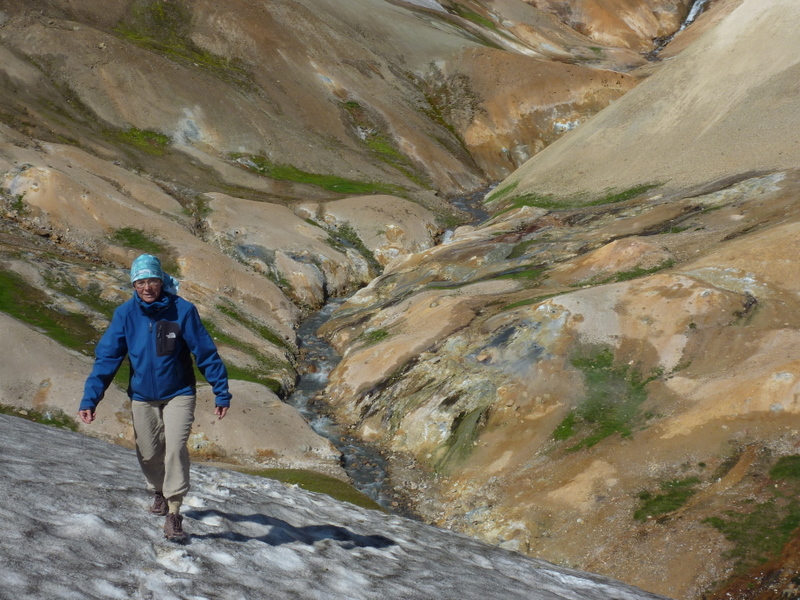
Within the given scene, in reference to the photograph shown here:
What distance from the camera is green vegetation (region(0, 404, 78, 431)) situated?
29719mm

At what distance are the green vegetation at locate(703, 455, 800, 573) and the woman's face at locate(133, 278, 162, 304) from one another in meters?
16.5

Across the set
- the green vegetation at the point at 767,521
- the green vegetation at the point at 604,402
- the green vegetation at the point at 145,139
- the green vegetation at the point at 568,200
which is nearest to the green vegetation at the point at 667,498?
the green vegetation at the point at 767,521

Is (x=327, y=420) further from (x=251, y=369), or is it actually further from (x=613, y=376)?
(x=613, y=376)

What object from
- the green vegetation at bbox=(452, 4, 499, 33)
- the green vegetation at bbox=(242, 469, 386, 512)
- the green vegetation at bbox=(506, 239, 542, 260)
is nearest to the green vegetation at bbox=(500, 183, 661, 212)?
the green vegetation at bbox=(506, 239, 542, 260)

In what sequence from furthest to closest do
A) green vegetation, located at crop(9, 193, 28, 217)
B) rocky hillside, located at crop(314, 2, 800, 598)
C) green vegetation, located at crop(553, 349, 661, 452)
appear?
green vegetation, located at crop(9, 193, 28, 217)
green vegetation, located at crop(553, 349, 661, 452)
rocky hillside, located at crop(314, 2, 800, 598)

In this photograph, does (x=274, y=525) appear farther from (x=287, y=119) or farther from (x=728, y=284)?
(x=287, y=119)

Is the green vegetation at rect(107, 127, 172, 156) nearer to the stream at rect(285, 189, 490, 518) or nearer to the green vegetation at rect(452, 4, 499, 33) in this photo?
the stream at rect(285, 189, 490, 518)

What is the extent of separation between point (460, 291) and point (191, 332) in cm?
3133

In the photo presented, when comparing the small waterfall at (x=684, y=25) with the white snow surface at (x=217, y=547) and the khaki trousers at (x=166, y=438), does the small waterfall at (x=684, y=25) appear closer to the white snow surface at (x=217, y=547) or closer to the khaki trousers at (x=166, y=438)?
the white snow surface at (x=217, y=547)

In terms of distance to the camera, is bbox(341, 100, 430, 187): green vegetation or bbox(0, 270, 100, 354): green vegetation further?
bbox(341, 100, 430, 187): green vegetation

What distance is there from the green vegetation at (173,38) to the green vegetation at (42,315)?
1916 inches

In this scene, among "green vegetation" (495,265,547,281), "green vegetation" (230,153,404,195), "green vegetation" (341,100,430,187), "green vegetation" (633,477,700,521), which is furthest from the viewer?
"green vegetation" (341,100,430,187)

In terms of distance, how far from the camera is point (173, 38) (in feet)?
295

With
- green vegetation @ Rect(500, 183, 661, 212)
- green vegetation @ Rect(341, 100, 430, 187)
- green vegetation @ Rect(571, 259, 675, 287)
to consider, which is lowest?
green vegetation @ Rect(571, 259, 675, 287)
